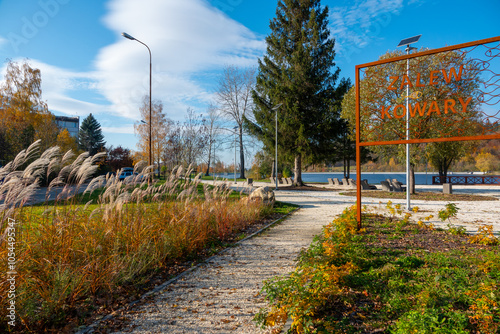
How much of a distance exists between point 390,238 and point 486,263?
232 cm

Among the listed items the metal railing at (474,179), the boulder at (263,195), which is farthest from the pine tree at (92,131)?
the metal railing at (474,179)

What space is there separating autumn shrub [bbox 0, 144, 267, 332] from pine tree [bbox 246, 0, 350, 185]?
18.5 metres

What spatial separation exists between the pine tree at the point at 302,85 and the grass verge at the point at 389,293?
18.6 meters

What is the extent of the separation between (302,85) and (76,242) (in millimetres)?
21644

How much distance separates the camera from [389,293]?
3211mm

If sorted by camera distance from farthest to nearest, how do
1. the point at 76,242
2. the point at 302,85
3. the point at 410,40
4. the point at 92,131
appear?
the point at 92,131 → the point at 302,85 → the point at 410,40 → the point at 76,242

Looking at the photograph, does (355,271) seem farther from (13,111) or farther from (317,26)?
(13,111)

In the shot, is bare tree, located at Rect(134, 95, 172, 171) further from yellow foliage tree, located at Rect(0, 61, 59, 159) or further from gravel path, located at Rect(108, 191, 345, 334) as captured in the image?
gravel path, located at Rect(108, 191, 345, 334)

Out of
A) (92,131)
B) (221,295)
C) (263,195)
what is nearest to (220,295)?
→ (221,295)

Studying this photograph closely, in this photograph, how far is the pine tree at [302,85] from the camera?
2267 cm

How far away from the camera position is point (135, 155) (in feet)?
127

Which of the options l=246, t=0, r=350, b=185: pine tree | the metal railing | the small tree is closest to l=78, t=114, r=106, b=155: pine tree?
the small tree

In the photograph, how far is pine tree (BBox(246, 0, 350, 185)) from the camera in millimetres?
22672

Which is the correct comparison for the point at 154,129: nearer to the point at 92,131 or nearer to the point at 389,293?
the point at 92,131
